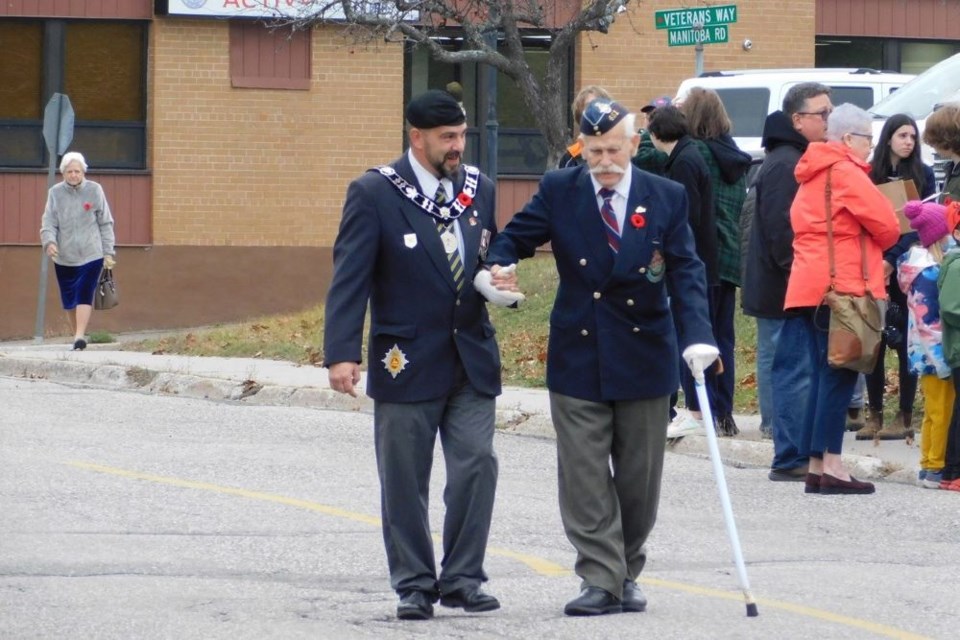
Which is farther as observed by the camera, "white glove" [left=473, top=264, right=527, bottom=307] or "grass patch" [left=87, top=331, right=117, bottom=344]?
"grass patch" [left=87, top=331, right=117, bottom=344]

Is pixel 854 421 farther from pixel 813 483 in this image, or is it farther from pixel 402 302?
pixel 402 302

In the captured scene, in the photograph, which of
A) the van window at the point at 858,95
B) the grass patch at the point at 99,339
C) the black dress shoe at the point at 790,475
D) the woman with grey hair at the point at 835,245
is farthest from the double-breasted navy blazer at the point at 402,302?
the van window at the point at 858,95

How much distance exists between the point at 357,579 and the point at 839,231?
138 inches

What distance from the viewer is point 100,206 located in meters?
18.9

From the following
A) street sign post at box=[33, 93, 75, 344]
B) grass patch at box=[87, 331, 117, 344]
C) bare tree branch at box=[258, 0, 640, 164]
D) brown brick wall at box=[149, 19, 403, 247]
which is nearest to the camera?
grass patch at box=[87, 331, 117, 344]

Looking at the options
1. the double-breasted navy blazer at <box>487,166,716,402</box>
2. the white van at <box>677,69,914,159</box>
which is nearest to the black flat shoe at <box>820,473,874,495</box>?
the double-breasted navy blazer at <box>487,166,716,402</box>

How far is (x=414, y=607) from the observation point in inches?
264

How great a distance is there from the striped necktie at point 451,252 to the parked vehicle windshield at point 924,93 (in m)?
12.6

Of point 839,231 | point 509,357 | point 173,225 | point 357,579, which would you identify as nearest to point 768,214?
point 839,231

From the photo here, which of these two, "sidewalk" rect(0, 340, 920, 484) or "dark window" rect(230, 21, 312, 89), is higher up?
"dark window" rect(230, 21, 312, 89)

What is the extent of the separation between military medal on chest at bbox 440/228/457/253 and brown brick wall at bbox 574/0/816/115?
718 inches

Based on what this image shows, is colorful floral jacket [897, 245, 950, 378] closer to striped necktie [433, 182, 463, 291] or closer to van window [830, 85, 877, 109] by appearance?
striped necktie [433, 182, 463, 291]

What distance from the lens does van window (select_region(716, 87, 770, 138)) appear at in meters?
21.6

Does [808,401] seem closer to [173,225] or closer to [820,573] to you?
[820,573]
